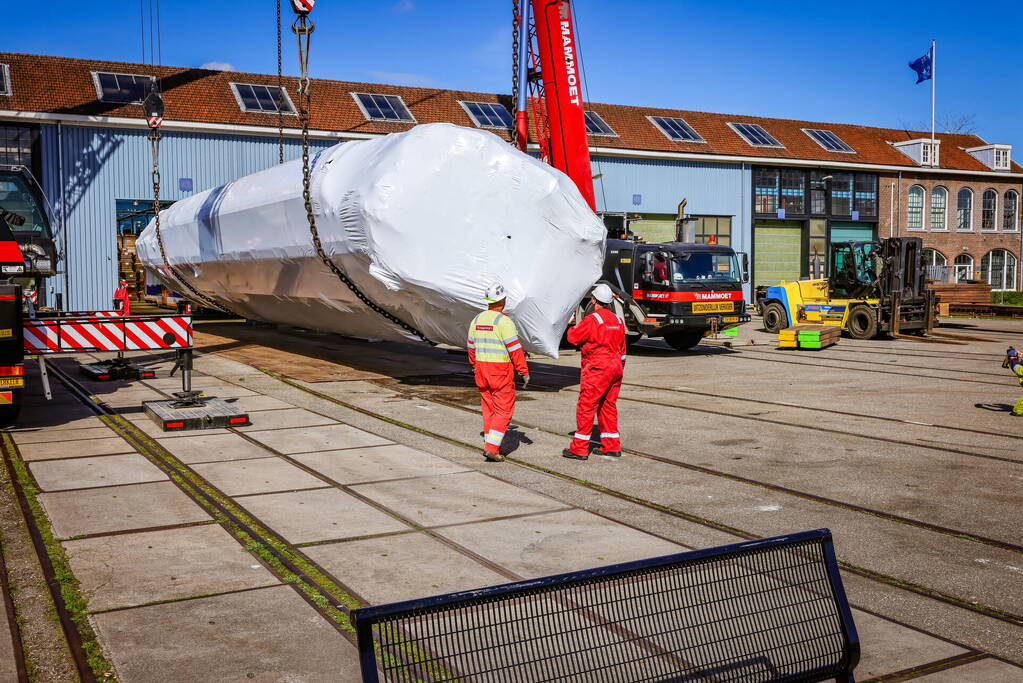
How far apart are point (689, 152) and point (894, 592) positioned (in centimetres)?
3409

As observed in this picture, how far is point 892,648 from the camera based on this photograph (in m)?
4.48

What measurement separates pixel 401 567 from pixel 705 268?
1513 centimetres

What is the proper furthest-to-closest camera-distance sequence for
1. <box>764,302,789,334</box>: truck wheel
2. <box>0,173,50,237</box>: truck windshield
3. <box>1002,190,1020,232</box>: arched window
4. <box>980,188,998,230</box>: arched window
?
<box>1002,190,1020,232</box>: arched window, <box>980,188,998,230</box>: arched window, <box>764,302,789,334</box>: truck wheel, <box>0,173,50,237</box>: truck windshield

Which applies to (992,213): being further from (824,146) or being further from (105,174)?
(105,174)

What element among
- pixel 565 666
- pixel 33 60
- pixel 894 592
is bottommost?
pixel 894 592

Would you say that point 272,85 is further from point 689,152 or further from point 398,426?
point 398,426

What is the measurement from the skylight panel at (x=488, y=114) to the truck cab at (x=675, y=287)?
1603 cm

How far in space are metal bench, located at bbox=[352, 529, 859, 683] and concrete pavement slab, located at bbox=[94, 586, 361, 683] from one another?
96 centimetres

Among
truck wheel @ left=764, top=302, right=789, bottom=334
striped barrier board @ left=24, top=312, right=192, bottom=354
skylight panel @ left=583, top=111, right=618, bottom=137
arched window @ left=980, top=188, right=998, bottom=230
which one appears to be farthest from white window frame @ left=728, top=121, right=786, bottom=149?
striped barrier board @ left=24, top=312, right=192, bottom=354

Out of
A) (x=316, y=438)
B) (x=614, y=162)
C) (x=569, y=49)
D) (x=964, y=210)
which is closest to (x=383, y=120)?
(x=614, y=162)

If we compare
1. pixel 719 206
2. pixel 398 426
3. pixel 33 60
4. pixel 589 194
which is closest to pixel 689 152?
pixel 719 206

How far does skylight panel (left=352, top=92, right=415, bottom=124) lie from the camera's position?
33219 millimetres

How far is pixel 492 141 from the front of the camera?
12.3 meters

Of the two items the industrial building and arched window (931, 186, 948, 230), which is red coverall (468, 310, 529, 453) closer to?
the industrial building
